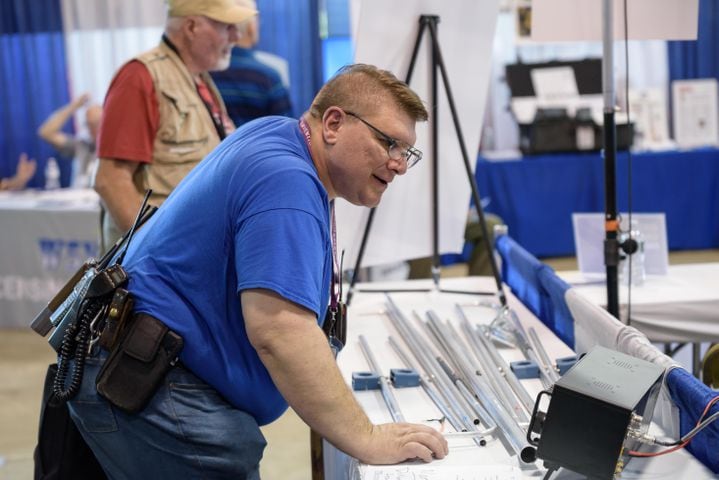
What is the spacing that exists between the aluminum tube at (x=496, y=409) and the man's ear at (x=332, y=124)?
0.59 meters

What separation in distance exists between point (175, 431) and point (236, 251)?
33cm

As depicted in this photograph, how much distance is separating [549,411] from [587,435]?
6 cm

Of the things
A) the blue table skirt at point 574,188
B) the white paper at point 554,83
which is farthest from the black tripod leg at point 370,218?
the white paper at point 554,83

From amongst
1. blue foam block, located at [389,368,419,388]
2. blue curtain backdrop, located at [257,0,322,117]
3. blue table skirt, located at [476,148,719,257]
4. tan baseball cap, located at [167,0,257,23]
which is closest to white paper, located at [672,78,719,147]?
blue table skirt, located at [476,148,719,257]

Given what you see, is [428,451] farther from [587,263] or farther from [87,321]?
[587,263]

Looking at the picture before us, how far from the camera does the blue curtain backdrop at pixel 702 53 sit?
6996mm

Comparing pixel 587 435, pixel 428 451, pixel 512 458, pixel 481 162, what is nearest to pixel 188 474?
pixel 428 451

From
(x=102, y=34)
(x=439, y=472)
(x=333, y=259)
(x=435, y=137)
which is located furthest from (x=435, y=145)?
(x=102, y=34)

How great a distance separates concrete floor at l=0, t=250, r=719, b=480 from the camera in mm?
3104

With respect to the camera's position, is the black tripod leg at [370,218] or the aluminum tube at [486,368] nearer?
the aluminum tube at [486,368]

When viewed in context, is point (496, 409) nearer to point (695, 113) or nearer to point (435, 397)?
point (435, 397)

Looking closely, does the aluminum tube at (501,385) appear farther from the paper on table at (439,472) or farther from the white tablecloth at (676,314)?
the white tablecloth at (676,314)

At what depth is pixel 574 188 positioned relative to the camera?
6.00m

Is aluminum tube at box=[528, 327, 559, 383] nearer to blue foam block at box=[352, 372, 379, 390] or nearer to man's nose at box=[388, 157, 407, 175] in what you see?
blue foam block at box=[352, 372, 379, 390]
